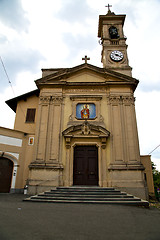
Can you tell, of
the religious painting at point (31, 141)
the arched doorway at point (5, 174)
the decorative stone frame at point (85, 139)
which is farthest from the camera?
the religious painting at point (31, 141)

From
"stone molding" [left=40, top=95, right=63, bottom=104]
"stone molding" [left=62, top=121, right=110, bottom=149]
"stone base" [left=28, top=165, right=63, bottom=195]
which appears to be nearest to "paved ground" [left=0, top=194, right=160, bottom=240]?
"stone base" [left=28, top=165, right=63, bottom=195]

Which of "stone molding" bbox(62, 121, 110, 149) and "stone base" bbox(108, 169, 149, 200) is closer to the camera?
"stone base" bbox(108, 169, 149, 200)

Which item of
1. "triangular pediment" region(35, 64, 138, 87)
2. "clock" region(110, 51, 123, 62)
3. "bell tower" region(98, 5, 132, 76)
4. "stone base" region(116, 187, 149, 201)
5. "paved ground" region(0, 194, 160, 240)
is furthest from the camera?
"clock" region(110, 51, 123, 62)

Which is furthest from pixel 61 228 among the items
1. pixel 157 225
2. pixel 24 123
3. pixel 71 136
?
pixel 24 123

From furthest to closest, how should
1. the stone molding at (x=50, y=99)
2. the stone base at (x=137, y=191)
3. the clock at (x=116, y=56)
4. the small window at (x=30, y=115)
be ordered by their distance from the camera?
the clock at (x=116, y=56) < the small window at (x=30, y=115) < the stone molding at (x=50, y=99) < the stone base at (x=137, y=191)

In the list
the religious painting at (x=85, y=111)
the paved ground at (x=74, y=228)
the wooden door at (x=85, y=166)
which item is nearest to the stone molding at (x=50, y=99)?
the religious painting at (x=85, y=111)

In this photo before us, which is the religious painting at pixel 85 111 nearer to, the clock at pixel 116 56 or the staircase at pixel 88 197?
the staircase at pixel 88 197

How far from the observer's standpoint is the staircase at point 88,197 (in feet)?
28.3

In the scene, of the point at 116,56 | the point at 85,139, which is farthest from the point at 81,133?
the point at 116,56

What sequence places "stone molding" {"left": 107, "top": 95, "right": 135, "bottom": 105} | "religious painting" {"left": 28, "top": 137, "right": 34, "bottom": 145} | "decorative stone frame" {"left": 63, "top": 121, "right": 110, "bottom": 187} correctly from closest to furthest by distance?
"decorative stone frame" {"left": 63, "top": 121, "right": 110, "bottom": 187}, "religious painting" {"left": 28, "top": 137, "right": 34, "bottom": 145}, "stone molding" {"left": 107, "top": 95, "right": 135, "bottom": 105}

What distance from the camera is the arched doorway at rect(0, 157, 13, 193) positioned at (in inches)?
498

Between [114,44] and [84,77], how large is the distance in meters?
6.54

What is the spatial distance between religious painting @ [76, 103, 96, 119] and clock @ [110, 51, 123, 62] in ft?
21.0

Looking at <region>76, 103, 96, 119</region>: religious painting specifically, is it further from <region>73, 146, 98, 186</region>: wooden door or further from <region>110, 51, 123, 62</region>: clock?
<region>110, 51, 123, 62</region>: clock
